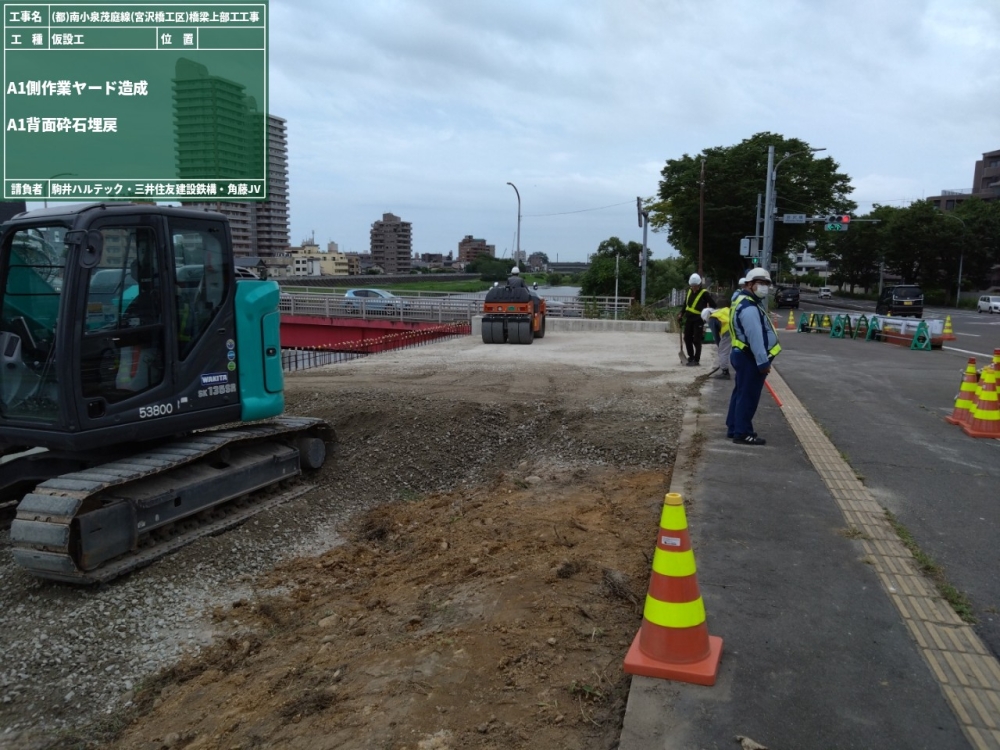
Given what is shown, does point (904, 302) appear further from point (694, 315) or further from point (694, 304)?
point (694, 304)

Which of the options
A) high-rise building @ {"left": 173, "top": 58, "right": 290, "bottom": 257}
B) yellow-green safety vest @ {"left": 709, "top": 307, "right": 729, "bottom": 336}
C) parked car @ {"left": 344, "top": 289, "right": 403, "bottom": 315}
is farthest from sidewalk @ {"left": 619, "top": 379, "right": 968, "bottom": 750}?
parked car @ {"left": 344, "top": 289, "right": 403, "bottom": 315}

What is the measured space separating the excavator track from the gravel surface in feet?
0.62

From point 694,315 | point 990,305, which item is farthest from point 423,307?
point 990,305

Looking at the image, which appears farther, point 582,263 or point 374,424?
point 582,263

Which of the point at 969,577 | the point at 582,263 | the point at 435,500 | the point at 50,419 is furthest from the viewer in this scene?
the point at 582,263

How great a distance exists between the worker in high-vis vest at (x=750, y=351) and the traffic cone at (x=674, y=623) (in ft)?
15.4

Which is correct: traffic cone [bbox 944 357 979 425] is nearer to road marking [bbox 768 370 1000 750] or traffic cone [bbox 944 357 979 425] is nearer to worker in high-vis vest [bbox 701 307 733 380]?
worker in high-vis vest [bbox 701 307 733 380]

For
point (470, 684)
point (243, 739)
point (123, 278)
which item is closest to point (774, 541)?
point (470, 684)

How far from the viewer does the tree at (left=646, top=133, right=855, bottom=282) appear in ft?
170

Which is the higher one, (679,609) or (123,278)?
(123,278)

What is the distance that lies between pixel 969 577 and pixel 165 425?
235 inches

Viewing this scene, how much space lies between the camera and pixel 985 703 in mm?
3234

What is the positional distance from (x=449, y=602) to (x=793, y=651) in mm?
1969

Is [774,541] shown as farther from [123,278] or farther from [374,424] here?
[374,424]
